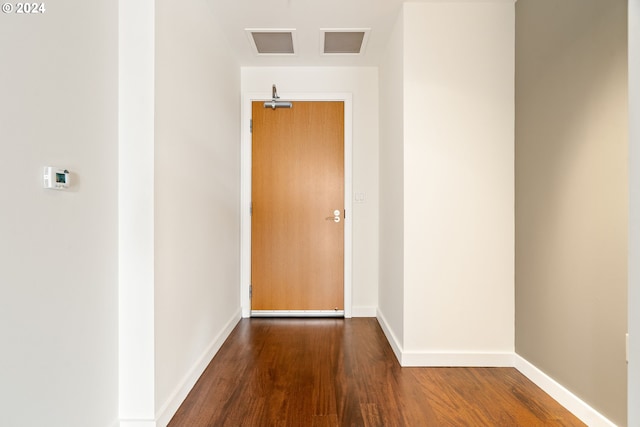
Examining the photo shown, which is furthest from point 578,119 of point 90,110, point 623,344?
point 90,110

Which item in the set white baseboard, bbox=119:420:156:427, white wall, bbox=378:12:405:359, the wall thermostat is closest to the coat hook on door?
white wall, bbox=378:12:405:359

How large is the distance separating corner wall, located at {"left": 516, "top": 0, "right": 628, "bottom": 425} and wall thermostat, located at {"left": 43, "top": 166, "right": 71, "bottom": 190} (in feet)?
7.45

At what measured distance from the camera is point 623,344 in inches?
60.5

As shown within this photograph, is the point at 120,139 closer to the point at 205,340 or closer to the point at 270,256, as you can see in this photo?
the point at 205,340

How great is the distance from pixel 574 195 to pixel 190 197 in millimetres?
2125

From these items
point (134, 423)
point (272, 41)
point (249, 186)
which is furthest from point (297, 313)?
point (272, 41)

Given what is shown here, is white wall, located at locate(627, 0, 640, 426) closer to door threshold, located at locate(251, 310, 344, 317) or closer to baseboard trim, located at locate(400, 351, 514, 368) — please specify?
baseboard trim, located at locate(400, 351, 514, 368)

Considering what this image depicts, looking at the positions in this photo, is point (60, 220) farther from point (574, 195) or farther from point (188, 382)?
point (574, 195)

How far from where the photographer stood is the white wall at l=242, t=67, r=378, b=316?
350 cm

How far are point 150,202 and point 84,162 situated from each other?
1.02 feet

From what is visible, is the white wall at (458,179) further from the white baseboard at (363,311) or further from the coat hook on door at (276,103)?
the coat hook on door at (276,103)

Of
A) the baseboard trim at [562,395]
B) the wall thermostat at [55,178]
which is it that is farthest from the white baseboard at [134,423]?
the baseboard trim at [562,395]

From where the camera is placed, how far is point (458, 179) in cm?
238

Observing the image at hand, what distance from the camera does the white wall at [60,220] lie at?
1053 millimetres
